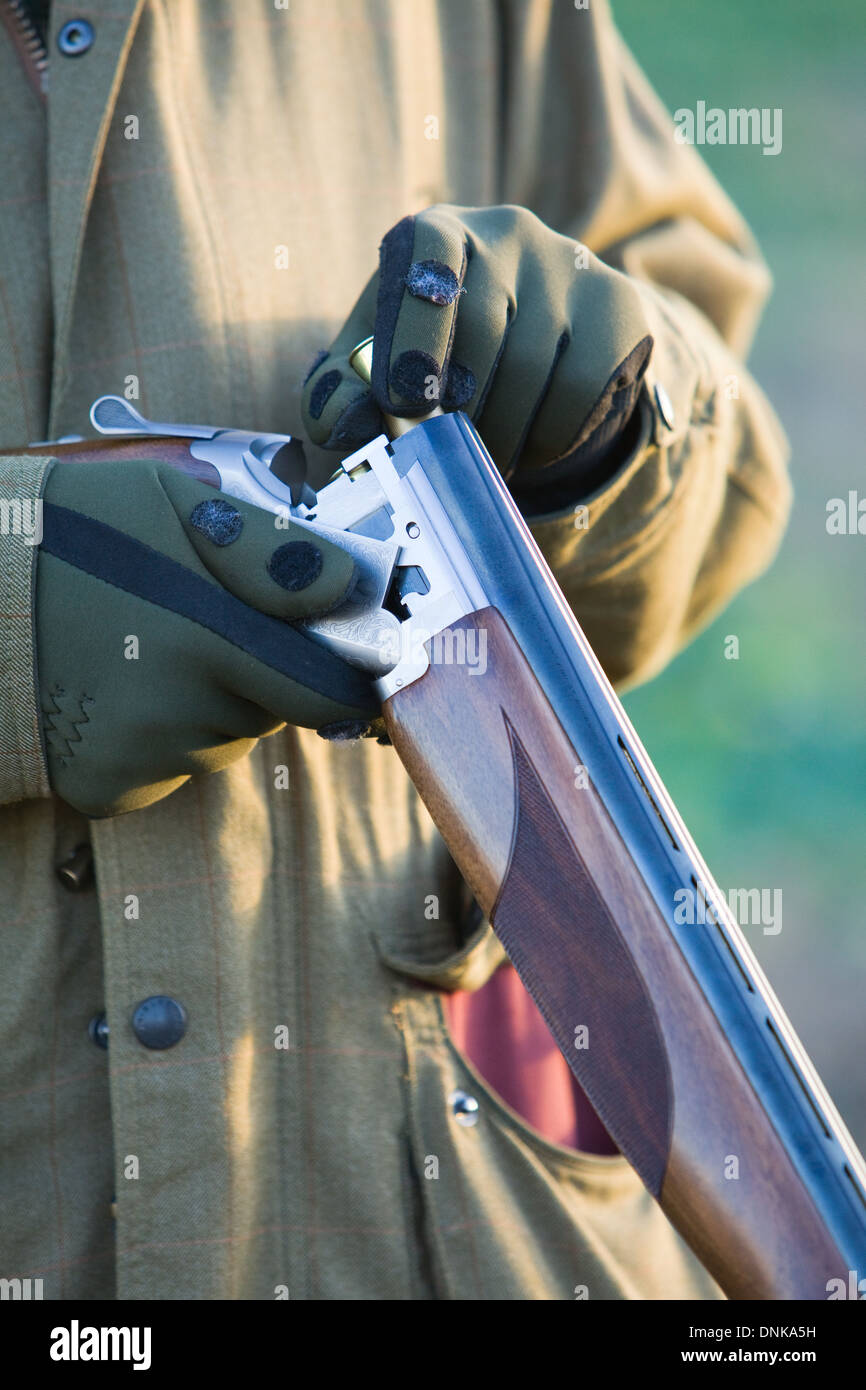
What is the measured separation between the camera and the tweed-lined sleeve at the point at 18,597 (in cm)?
87

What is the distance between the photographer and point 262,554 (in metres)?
0.83

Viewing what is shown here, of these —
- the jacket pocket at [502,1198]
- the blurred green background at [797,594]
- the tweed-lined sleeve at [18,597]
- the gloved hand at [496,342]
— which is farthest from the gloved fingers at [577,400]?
the blurred green background at [797,594]

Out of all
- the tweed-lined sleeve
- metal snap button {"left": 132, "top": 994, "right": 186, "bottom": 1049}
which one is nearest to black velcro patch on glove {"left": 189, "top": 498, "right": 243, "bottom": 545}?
the tweed-lined sleeve

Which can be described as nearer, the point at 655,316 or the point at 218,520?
the point at 218,520

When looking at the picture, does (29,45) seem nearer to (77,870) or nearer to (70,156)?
(70,156)

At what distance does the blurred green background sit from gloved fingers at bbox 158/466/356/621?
2861 mm

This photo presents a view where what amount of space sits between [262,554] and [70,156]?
1.30 feet

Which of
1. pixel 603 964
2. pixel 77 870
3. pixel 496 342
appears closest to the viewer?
pixel 603 964

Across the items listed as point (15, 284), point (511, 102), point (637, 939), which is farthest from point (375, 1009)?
point (511, 102)

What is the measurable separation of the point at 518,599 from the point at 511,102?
69 cm

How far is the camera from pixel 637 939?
765 mm

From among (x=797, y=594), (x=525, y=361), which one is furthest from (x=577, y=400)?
(x=797, y=594)

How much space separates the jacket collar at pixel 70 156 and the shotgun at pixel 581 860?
0.80 feet

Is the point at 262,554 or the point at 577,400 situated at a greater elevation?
the point at 577,400
